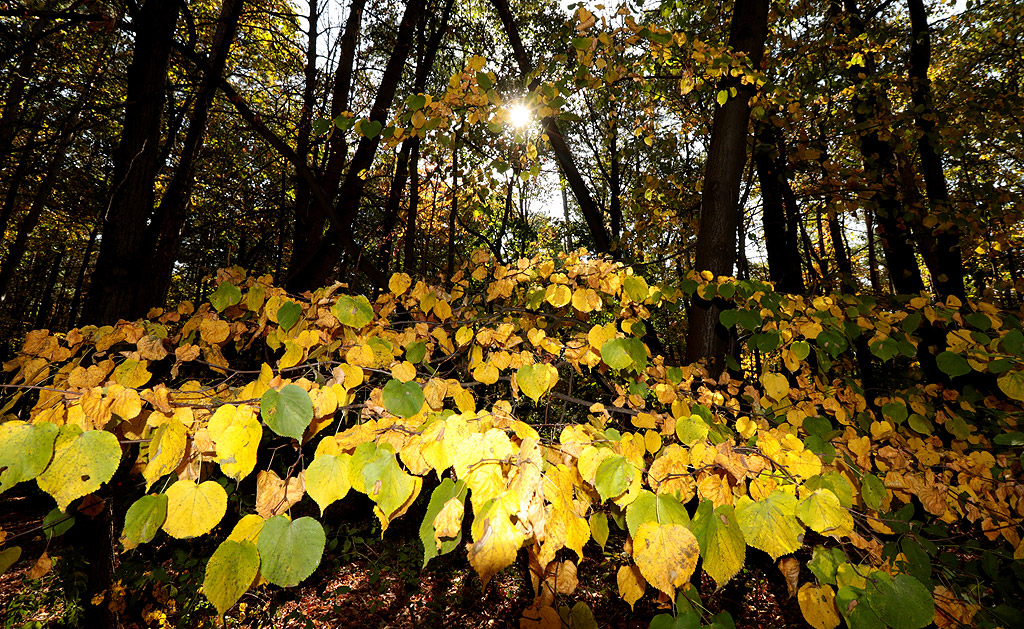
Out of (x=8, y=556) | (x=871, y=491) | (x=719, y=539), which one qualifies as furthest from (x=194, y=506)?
(x=871, y=491)

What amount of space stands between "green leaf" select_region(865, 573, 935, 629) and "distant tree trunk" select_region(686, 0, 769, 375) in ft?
6.24

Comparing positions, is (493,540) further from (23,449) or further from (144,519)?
(23,449)

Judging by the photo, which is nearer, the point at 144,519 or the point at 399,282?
the point at 144,519

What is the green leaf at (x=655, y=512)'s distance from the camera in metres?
0.87

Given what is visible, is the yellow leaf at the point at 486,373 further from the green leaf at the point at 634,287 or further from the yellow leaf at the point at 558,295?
the green leaf at the point at 634,287

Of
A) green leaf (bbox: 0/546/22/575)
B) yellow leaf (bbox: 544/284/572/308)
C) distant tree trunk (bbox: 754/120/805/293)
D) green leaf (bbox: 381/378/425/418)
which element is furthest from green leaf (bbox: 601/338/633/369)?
distant tree trunk (bbox: 754/120/805/293)

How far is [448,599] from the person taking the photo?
4.67m

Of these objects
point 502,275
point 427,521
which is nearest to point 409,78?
point 502,275

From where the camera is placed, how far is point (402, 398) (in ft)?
3.72

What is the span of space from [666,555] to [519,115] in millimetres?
2621

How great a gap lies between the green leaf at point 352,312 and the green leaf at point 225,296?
1.80 feet

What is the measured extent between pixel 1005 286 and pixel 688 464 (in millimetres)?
4813

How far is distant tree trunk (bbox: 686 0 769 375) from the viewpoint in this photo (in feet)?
9.06

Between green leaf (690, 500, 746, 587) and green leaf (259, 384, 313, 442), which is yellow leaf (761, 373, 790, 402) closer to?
green leaf (690, 500, 746, 587)
